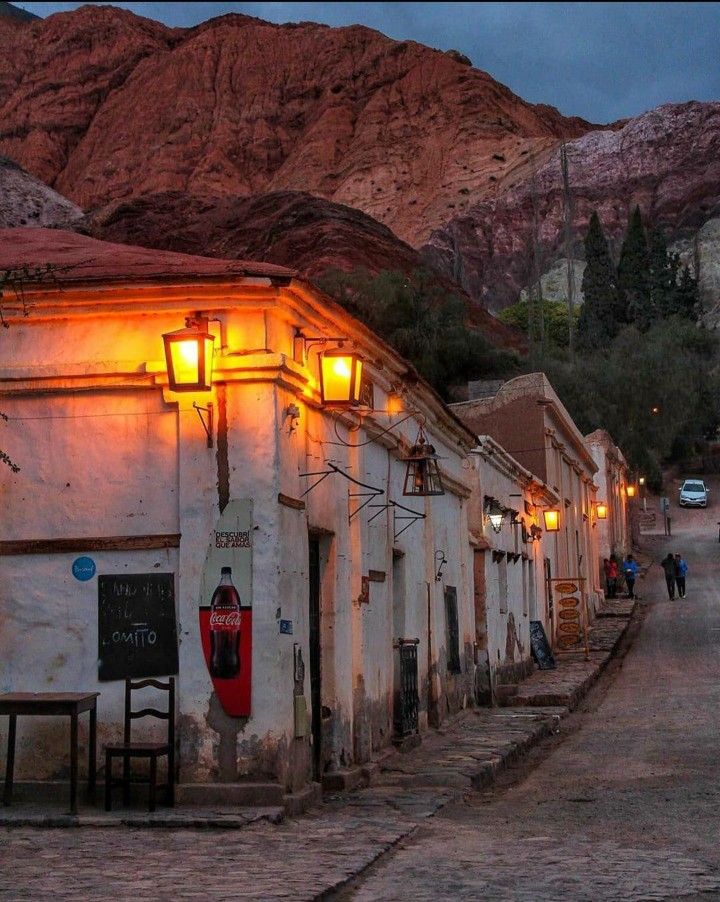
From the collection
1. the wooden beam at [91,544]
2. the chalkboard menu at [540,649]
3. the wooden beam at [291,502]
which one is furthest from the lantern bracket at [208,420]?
the chalkboard menu at [540,649]

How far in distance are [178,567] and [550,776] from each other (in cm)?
481

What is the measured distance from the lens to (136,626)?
10453 millimetres

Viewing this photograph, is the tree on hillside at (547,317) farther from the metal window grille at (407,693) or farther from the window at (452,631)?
the metal window grille at (407,693)

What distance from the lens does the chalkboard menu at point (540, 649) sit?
26062 mm

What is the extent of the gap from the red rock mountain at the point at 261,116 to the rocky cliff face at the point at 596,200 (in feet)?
21.0

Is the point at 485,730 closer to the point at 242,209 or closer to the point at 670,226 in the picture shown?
the point at 242,209

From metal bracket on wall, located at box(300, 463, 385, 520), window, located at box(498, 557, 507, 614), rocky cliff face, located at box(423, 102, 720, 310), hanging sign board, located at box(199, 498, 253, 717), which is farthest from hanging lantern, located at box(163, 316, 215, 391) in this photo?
rocky cliff face, located at box(423, 102, 720, 310)

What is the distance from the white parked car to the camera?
6469 centimetres

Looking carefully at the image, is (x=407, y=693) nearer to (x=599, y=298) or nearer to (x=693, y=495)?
(x=693, y=495)

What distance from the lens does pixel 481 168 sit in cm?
16175

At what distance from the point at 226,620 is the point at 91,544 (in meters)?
1.33

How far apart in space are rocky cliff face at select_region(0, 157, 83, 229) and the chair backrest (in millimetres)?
17343

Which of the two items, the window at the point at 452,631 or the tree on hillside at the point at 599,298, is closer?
the window at the point at 452,631

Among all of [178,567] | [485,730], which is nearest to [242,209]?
[485,730]
